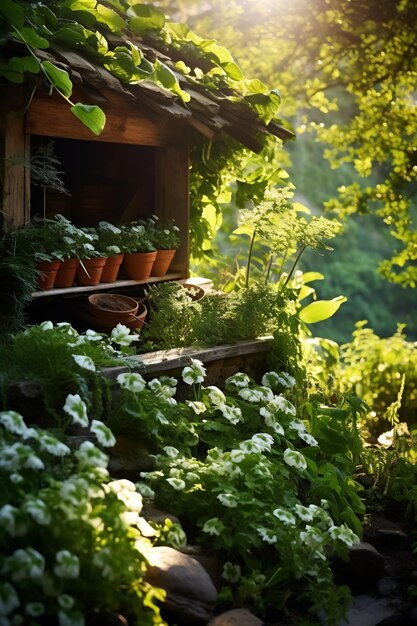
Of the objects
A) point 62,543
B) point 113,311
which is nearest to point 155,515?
point 62,543

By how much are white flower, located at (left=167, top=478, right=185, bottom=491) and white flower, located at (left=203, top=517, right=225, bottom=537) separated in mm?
238

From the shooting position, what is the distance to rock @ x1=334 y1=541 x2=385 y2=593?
15.7ft

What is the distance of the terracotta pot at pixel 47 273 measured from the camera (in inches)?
225

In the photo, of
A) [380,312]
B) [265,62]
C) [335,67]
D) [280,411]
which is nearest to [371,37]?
Result: [335,67]

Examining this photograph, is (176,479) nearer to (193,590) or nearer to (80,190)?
(193,590)

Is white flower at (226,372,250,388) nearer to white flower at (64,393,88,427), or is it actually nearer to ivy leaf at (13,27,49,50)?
white flower at (64,393,88,427)

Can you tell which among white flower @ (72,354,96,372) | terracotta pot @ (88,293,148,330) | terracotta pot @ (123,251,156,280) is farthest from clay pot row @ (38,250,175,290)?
white flower @ (72,354,96,372)

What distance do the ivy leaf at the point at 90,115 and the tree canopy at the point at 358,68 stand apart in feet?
19.2

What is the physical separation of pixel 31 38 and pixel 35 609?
315cm

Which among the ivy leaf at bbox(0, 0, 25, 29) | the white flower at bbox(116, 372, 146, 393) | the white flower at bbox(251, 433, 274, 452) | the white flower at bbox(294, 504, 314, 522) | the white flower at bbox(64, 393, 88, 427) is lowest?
the white flower at bbox(294, 504, 314, 522)

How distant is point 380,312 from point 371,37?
11177mm

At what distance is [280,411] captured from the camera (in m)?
5.62

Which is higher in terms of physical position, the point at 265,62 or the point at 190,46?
the point at 190,46

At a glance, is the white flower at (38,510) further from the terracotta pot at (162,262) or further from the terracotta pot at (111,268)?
the terracotta pot at (162,262)
